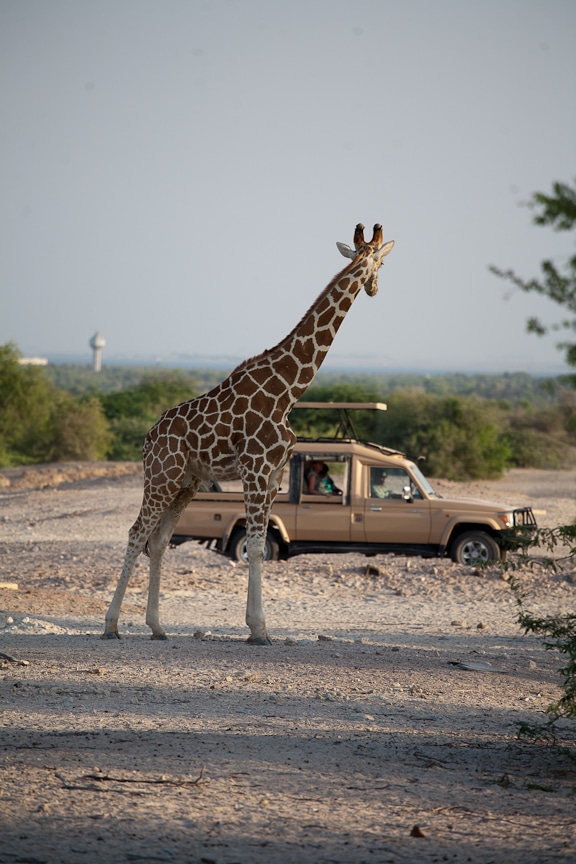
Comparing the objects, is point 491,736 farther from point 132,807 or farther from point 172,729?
point 132,807

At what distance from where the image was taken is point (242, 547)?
1653 centimetres

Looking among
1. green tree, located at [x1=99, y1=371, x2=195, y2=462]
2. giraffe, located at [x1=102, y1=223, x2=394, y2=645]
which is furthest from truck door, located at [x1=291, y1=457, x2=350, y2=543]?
green tree, located at [x1=99, y1=371, x2=195, y2=462]

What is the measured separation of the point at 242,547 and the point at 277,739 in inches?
395

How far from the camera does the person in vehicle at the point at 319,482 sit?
16.3m

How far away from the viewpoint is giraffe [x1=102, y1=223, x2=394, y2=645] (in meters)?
10.2

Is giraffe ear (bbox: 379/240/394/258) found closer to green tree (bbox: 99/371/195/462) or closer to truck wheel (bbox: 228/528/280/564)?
truck wheel (bbox: 228/528/280/564)

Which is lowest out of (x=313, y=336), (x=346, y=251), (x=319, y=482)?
(x=319, y=482)

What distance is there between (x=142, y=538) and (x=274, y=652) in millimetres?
1956

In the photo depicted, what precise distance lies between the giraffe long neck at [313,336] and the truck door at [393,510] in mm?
5903

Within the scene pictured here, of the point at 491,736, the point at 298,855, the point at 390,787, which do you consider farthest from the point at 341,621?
the point at 298,855

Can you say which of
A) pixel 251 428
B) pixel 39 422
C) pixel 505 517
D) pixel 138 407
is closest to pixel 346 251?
pixel 251 428

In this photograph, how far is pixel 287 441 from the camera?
33.8 feet

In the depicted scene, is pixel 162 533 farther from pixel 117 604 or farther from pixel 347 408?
pixel 347 408

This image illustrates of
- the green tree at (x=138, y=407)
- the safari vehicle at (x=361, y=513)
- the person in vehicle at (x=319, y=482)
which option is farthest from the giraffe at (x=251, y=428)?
the green tree at (x=138, y=407)
